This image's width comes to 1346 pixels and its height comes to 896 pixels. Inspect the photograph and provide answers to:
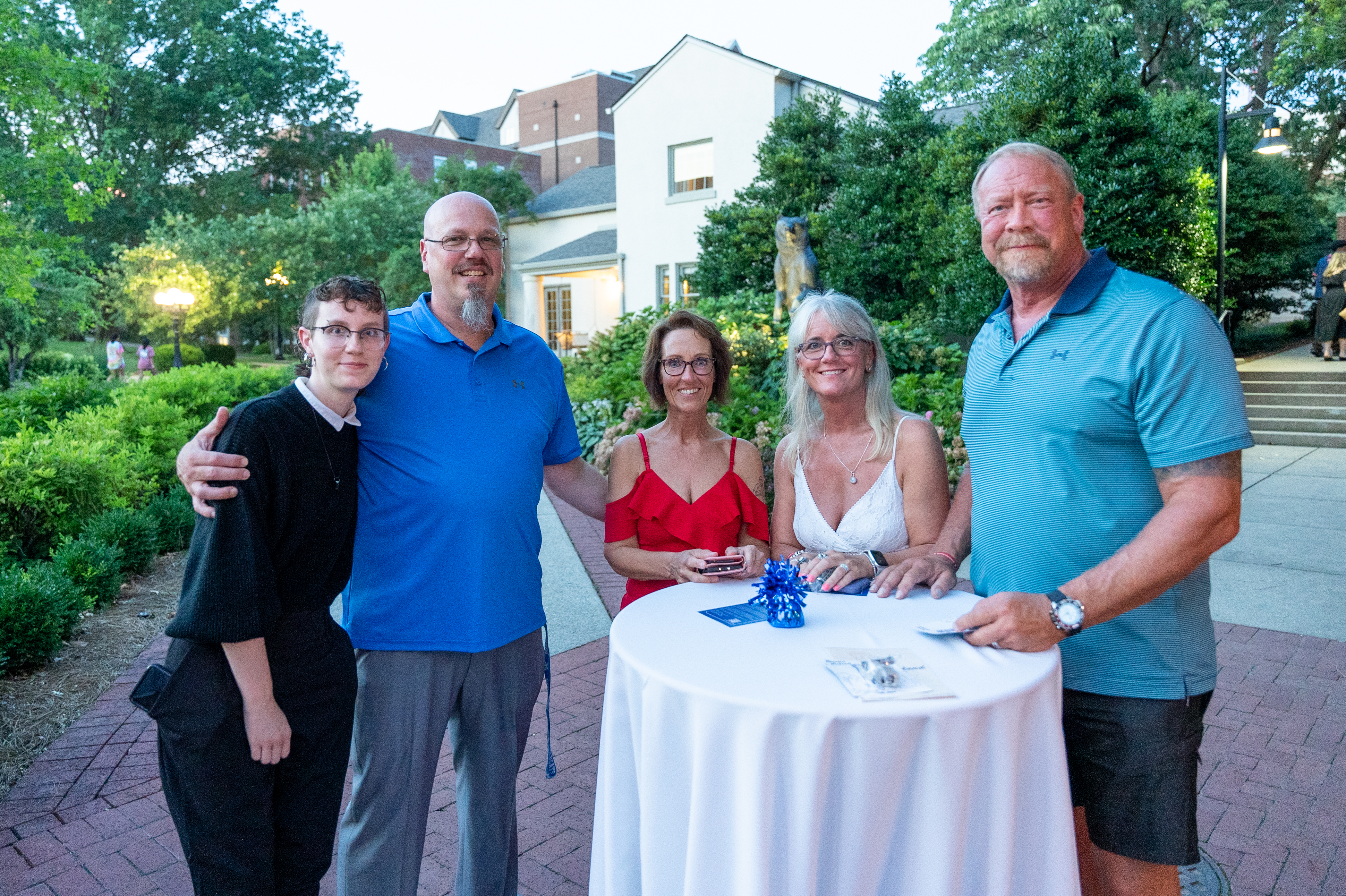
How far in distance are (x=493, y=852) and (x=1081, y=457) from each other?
2.05m

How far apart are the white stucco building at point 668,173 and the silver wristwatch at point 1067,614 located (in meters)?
16.5

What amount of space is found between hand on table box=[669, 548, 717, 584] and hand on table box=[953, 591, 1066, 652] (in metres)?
0.89

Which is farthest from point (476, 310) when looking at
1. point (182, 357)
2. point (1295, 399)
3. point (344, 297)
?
point (182, 357)

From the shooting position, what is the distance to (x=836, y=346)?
9.34ft

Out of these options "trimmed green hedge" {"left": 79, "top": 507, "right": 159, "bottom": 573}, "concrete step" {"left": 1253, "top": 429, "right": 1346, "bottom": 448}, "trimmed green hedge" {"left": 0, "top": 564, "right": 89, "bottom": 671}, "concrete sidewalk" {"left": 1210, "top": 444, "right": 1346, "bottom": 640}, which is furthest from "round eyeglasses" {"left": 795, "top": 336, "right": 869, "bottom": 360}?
"concrete step" {"left": 1253, "top": 429, "right": 1346, "bottom": 448}

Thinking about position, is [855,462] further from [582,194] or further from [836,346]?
[582,194]

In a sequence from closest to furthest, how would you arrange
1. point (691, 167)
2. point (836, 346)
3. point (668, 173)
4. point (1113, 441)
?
point (1113, 441) → point (836, 346) → point (691, 167) → point (668, 173)

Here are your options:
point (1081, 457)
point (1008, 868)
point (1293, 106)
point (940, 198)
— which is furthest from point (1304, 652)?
point (1293, 106)

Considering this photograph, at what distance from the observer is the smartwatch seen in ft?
8.51

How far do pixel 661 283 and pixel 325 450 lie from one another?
72.4ft

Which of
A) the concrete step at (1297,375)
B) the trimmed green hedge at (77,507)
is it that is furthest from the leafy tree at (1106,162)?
the trimmed green hedge at (77,507)

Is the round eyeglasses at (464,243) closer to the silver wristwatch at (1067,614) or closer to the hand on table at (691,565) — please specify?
the hand on table at (691,565)

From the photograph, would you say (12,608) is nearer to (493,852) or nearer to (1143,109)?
(493,852)

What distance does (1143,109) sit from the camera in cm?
1176
